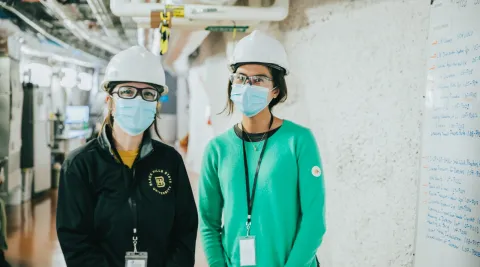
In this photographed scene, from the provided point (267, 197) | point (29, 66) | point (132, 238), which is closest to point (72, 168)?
point (132, 238)

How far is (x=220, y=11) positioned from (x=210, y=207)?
5.07 feet

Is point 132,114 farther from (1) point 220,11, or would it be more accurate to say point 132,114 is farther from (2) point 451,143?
(1) point 220,11

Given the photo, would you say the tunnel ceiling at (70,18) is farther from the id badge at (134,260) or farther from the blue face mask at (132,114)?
the id badge at (134,260)

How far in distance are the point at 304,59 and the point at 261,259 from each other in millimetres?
1558

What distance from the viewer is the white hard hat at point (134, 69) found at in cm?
145

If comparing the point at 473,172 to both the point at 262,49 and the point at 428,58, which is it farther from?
the point at 262,49

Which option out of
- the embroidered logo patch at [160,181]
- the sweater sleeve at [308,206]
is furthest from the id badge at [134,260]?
the sweater sleeve at [308,206]

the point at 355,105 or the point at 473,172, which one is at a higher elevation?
the point at 355,105

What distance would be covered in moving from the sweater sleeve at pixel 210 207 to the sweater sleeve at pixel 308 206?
300mm

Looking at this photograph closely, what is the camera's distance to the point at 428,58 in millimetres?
1818

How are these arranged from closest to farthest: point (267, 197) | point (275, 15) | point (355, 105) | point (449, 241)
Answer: point (267, 197)
point (449, 241)
point (355, 105)
point (275, 15)

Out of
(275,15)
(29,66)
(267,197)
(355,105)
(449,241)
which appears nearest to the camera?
(267,197)

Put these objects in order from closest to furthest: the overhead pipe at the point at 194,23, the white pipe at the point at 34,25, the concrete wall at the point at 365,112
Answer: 1. the concrete wall at the point at 365,112
2. the overhead pipe at the point at 194,23
3. the white pipe at the point at 34,25

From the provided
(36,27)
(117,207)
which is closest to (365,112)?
(117,207)
